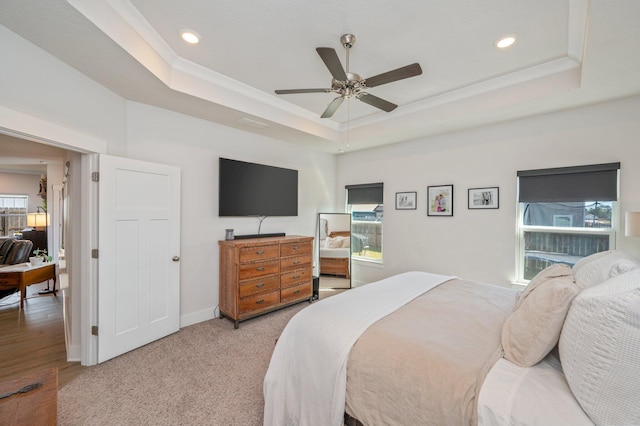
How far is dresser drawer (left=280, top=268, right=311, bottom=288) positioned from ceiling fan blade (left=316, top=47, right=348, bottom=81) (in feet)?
8.84

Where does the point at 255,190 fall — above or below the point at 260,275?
above

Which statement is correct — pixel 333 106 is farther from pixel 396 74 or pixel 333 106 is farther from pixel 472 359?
pixel 472 359

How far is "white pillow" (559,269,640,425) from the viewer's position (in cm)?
90

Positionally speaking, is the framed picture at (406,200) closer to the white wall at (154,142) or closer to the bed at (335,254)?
the bed at (335,254)

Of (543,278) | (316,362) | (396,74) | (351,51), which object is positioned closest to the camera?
(316,362)

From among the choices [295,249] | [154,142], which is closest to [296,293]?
[295,249]

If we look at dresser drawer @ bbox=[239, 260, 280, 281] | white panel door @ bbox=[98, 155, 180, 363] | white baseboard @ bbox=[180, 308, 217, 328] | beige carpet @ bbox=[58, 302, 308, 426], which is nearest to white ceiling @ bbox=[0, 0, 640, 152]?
white panel door @ bbox=[98, 155, 180, 363]

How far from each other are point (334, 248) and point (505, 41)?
12.5 ft

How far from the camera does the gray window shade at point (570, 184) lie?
9.61 ft

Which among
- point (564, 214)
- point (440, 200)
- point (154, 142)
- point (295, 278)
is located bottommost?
point (295, 278)

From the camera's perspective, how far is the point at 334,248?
17.0 feet

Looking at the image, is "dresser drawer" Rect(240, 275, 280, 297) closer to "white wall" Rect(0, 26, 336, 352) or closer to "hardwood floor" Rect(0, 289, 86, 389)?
"white wall" Rect(0, 26, 336, 352)

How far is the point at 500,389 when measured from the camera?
1.10m

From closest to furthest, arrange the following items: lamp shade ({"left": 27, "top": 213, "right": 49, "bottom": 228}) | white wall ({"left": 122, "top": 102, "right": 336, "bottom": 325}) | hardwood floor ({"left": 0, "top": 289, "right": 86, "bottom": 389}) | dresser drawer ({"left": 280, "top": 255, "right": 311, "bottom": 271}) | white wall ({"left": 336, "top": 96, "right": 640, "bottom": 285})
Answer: hardwood floor ({"left": 0, "top": 289, "right": 86, "bottom": 389}) → white wall ({"left": 336, "top": 96, "right": 640, "bottom": 285}) → white wall ({"left": 122, "top": 102, "right": 336, "bottom": 325}) → dresser drawer ({"left": 280, "top": 255, "right": 311, "bottom": 271}) → lamp shade ({"left": 27, "top": 213, "right": 49, "bottom": 228})
